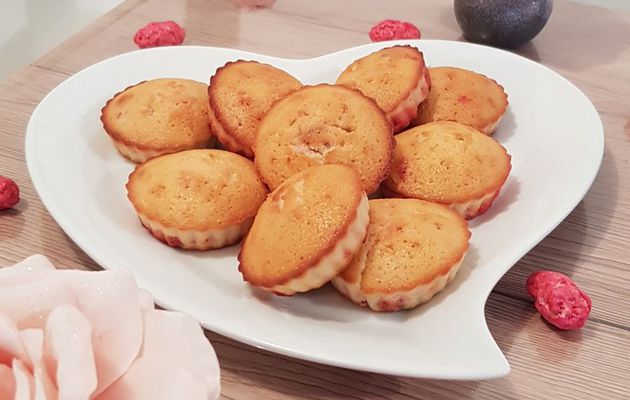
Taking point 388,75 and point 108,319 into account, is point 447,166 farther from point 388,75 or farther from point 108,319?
point 108,319

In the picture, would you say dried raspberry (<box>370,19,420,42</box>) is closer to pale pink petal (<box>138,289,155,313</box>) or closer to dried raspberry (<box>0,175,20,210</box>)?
dried raspberry (<box>0,175,20,210</box>)

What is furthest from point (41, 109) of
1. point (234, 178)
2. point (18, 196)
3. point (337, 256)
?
point (337, 256)

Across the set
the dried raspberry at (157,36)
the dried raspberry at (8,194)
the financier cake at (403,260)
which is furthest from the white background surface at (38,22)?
the financier cake at (403,260)

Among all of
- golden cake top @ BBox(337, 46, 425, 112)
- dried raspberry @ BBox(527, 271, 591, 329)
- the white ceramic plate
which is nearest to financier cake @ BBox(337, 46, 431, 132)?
golden cake top @ BBox(337, 46, 425, 112)

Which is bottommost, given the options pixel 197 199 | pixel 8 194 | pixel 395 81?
pixel 8 194

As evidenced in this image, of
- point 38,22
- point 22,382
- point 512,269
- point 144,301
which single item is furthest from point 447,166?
point 38,22

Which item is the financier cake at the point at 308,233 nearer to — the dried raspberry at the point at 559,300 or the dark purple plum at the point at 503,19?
the dried raspberry at the point at 559,300
